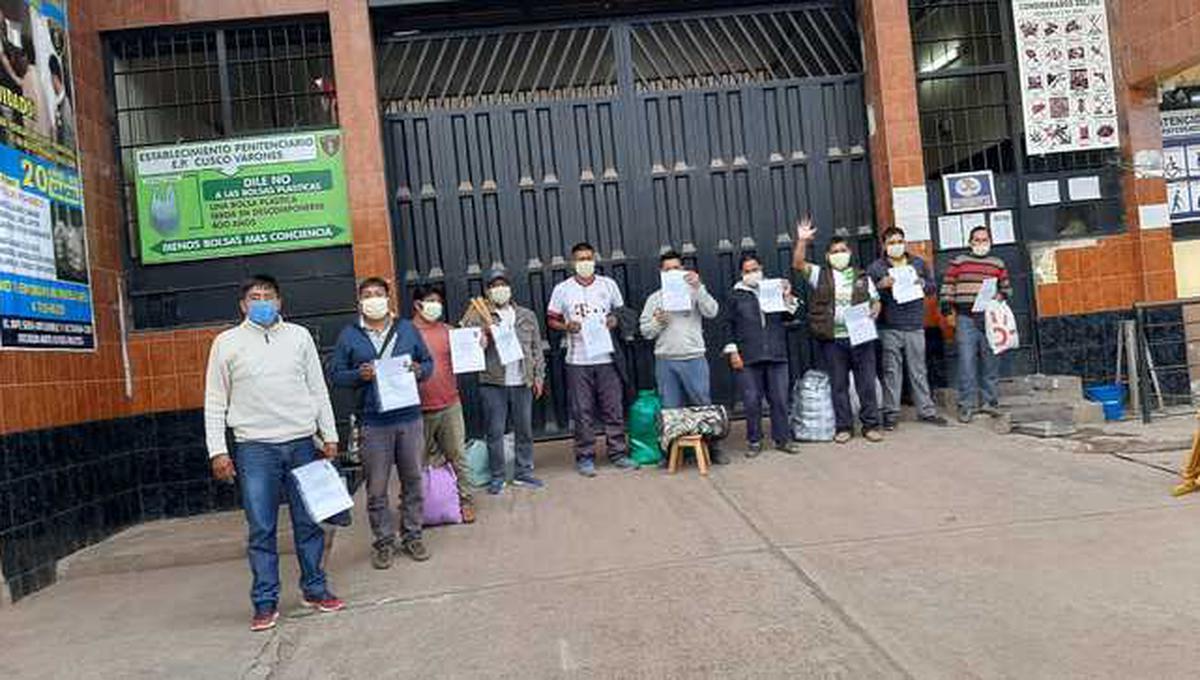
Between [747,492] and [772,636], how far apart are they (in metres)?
2.64

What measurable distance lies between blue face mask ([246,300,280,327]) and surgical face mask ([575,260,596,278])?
3.08 meters

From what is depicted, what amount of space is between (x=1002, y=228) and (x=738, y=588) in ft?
18.4

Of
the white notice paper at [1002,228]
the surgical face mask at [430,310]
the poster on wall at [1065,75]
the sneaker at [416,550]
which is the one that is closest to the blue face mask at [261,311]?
the sneaker at [416,550]

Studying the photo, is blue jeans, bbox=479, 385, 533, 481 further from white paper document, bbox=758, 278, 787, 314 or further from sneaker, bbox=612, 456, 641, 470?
white paper document, bbox=758, 278, 787, 314

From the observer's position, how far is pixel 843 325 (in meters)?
8.37

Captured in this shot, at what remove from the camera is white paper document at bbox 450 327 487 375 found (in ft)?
23.9

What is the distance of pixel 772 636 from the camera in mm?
4551

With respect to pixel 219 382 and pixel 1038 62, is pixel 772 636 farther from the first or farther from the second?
pixel 1038 62

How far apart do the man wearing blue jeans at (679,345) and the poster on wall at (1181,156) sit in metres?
5.00

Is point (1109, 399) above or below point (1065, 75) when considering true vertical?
below

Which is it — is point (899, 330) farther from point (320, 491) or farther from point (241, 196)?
point (241, 196)

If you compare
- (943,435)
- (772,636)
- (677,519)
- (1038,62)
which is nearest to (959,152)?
(1038,62)

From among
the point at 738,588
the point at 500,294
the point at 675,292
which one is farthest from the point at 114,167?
the point at 738,588

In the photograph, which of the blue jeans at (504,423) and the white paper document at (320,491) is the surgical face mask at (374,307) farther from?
the blue jeans at (504,423)
